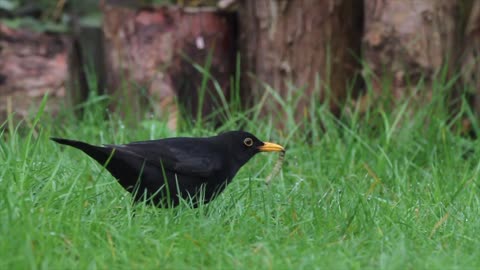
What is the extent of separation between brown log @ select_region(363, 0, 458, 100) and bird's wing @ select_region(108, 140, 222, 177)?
6.40 feet

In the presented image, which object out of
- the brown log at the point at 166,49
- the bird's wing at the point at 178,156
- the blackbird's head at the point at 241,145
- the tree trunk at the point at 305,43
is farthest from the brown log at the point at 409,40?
the bird's wing at the point at 178,156

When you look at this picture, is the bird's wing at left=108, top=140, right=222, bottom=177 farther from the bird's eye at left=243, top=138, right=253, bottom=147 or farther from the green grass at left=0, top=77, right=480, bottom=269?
the bird's eye at left=243, top=138, right=253, bottom=147

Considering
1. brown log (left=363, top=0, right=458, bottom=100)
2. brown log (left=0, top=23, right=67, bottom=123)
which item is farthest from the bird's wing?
brown log (left=0, top=23, right=67, bottom=123)

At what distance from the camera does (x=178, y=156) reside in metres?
4.53

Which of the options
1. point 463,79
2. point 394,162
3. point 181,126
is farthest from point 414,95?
point 181,126

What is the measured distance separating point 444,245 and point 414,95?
2.32 meters

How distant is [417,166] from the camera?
219 inches

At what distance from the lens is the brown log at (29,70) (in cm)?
696

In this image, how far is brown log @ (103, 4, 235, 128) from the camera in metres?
6.77

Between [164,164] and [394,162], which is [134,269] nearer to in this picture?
[164,164]

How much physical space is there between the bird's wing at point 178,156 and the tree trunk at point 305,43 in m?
1.97

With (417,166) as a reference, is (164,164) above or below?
above

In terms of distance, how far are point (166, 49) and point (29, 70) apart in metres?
1.01

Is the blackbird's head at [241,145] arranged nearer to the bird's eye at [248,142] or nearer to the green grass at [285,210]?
the bird's eye at [248,142]
